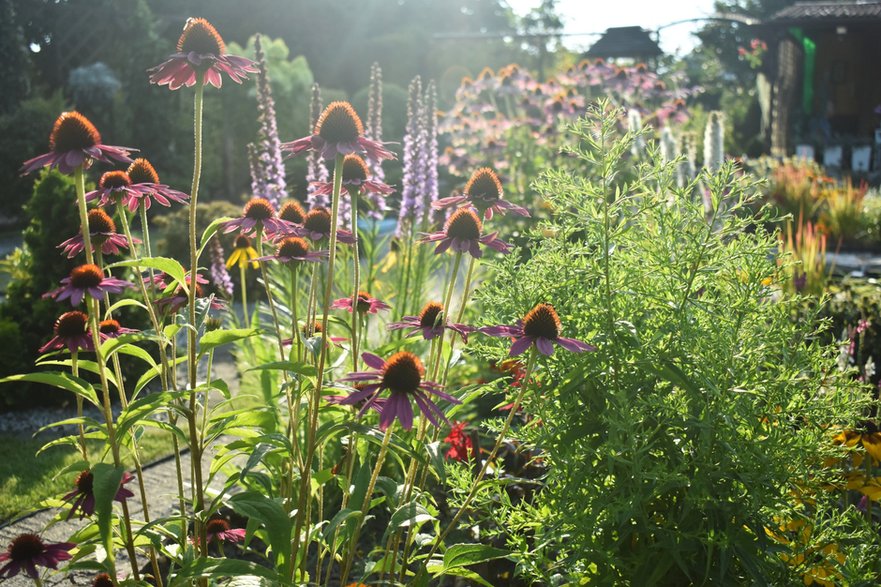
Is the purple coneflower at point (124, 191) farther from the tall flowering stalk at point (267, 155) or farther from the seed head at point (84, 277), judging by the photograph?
the tall flowering stalk at point (267, 155)

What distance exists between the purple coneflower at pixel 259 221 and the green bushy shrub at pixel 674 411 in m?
0.58

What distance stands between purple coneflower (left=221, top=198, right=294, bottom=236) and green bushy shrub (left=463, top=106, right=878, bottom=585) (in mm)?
575

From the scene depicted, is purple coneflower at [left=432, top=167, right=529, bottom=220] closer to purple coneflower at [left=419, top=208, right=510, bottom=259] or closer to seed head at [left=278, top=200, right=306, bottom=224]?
purple coneflower at [left=419, top=208, right=510, bottom=259]

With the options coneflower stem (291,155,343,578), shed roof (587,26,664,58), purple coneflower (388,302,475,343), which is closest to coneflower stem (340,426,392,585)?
coneflower stem (291,155,343,578)

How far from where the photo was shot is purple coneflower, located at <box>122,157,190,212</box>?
1.94 m

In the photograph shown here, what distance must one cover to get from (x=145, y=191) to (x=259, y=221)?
0.29 m

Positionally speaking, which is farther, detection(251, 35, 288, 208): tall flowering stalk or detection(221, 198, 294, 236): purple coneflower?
detection(251, 35, 288, 208): tall flowering stalk

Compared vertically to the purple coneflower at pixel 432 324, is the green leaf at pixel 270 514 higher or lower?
lower

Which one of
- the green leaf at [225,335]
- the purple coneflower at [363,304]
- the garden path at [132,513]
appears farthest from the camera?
the garden path at [132,513]

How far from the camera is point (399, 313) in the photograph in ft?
12.8

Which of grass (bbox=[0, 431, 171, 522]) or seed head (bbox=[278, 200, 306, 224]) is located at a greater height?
seed head (bbox=[278, 200, 306, 224])

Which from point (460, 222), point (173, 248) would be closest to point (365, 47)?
point (173, 248)

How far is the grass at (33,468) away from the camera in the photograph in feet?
11.1

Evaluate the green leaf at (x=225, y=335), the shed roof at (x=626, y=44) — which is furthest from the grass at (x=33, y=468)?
the shed roof at (x=626, y=44)
